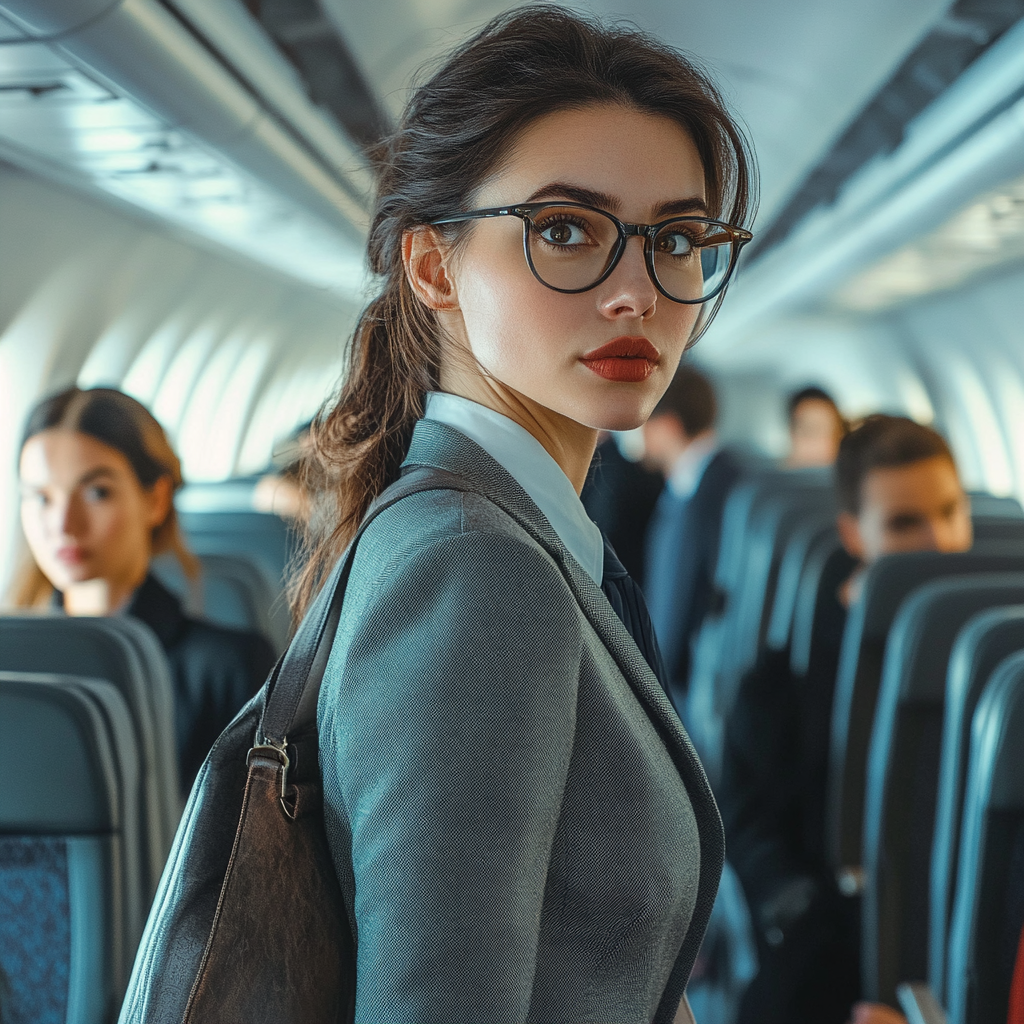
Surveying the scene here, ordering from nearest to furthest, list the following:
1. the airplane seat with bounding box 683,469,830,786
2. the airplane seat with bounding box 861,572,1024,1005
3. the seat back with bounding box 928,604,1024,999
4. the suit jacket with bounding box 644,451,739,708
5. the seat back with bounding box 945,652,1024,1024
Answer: the seat back with bounding box 945,652,1024,1024 → the seat back with bounding box 928,604,1024,999 → the airplane seat with bounding box 861,572,1024,1005 → the airplane seat with bounding box 683,469,830,786 → the suit jacket with bounding box 644,451,739,708

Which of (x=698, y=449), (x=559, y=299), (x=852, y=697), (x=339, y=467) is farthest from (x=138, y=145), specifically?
(x=698, y=449)

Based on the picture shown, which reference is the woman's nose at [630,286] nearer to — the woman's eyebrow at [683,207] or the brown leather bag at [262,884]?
the woman's eyebrow at [683,207]

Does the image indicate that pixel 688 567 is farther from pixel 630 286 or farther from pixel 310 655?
pixel 310 655

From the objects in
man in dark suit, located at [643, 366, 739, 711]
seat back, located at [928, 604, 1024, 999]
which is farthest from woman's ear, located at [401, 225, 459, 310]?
man in dark suit, located at [643, 366, 739, 711]

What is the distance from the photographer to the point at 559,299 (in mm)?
1013

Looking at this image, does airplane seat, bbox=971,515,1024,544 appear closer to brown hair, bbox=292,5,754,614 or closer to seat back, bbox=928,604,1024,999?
seat back, bbox=928,604,1024,999

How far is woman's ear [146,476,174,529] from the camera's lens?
2328mm

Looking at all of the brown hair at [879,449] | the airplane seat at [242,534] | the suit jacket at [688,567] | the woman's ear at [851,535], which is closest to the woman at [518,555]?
the brown hair at [879,449]

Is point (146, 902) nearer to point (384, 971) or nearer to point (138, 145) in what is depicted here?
point (384, 971)

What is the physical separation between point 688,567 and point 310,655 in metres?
3.81

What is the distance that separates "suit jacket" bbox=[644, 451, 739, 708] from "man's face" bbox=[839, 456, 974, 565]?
163 cm

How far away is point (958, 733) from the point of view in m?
1.82

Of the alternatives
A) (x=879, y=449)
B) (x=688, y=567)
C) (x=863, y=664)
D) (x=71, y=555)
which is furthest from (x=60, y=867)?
(x=688, y=567)

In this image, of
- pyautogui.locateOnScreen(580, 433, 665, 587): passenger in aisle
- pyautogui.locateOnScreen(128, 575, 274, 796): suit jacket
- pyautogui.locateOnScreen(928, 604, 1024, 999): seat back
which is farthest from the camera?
pyautogui.locateOnScreen(580, 433, 665, 587): passenger in aisle
